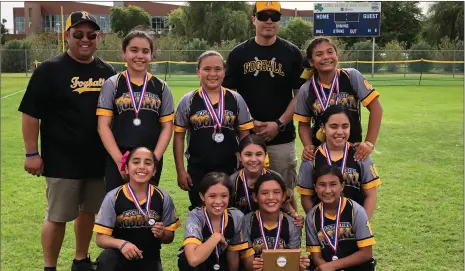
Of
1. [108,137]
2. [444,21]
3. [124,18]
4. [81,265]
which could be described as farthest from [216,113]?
[124,18]

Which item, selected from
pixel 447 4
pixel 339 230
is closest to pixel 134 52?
pixel 339 230

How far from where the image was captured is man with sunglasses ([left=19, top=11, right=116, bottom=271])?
4121mm

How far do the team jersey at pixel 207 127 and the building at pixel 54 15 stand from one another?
5731 centimetres

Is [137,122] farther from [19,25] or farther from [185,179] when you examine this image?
[19,25]

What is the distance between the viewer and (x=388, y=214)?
19.9ft

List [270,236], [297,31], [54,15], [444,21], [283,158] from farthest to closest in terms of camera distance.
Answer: [54,15]
[297,31]
[444,21]
[283,158]
[270,236]

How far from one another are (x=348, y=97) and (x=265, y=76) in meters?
0.81

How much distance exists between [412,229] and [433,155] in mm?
4515

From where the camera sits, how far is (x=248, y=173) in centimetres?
402

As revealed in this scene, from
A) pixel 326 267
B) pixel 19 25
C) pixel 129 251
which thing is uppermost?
pixel 19 25

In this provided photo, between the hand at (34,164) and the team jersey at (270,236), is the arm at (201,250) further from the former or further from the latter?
the hand at (34,164)

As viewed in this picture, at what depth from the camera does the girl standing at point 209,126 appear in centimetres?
405

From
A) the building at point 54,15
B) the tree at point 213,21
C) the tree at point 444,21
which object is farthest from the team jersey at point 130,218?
the building at point 54,15

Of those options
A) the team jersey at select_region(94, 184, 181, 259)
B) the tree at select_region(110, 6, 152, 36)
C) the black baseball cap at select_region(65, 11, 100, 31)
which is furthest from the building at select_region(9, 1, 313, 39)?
the team jersey at select_region(94, 184, 181, 259)
